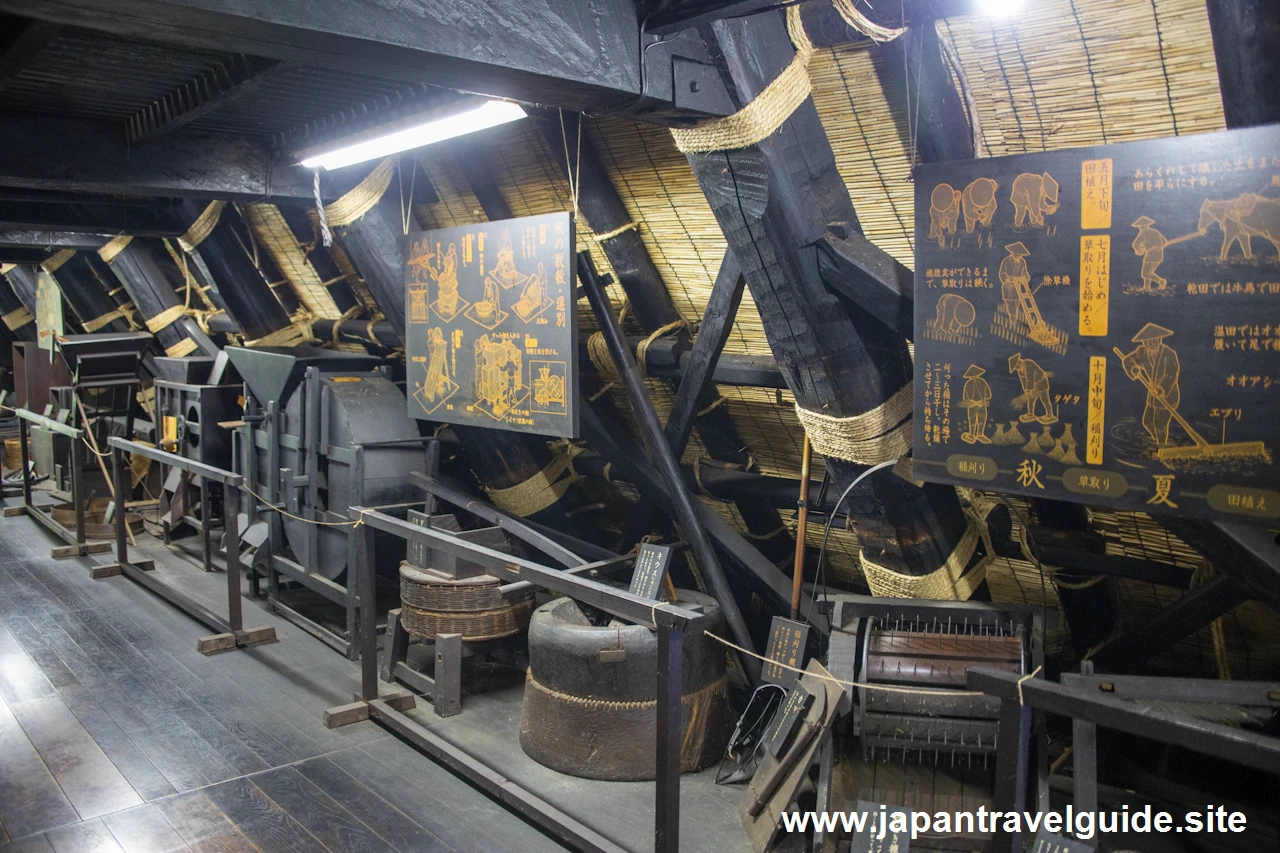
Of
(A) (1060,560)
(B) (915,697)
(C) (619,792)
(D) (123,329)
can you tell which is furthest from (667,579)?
(D) (123,329)

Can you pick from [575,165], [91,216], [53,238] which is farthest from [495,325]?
[53,238]

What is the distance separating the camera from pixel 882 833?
10.5 feet

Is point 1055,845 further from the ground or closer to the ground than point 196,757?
further from the ground

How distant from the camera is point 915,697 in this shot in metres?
3.60

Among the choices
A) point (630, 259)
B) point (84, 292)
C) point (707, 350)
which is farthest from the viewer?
point (84, 292)

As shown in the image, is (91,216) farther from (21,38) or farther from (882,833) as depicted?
(882,833)

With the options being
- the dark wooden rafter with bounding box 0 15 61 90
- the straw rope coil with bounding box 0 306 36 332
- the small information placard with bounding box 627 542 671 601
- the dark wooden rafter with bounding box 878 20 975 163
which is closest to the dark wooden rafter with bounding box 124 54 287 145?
the dark wooden rafter with bounding box 0 15 61 90

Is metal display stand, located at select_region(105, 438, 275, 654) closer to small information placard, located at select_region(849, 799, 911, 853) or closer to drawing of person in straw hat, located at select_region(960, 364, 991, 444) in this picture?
small information placard, located at select_region(849, 799, 911, 853)

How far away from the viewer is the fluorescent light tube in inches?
145

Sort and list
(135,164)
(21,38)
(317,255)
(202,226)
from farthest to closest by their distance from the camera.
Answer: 1. (202,226)
2. (317,255)
3. (135,164)
4. (21,38)

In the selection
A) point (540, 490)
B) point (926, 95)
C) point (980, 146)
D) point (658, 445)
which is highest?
point (926, 95)

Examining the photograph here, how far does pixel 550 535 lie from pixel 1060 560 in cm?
270

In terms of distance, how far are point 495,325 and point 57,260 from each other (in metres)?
7.19

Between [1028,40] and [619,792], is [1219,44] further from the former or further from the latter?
[619,792]
